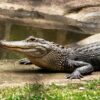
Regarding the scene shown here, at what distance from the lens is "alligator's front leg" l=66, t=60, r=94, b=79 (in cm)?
877

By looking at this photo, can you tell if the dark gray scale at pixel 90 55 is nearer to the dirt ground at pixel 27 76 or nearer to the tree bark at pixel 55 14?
the dirt ground at pixel 27 76

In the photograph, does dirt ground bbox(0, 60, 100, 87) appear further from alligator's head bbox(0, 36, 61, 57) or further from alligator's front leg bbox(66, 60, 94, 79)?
alligator's head bbox(0, 36, 61, 57)

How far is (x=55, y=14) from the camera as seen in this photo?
66.9 feet

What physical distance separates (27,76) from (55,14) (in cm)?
1177

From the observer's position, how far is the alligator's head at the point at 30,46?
9.18 metres

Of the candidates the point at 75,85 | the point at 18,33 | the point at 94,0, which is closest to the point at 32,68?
the point at 75,85

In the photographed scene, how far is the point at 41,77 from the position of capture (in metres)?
8.74

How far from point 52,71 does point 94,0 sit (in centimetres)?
1175

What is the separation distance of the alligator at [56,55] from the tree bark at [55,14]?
8.55 m

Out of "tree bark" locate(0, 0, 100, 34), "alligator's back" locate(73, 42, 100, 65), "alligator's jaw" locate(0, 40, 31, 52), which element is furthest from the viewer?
"tree bark" locate(0, 0, 100, 34)

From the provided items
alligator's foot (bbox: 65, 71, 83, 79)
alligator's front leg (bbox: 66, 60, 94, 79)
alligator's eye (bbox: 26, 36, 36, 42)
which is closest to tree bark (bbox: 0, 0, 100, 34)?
alligator's front leg (bbox: 66, 60, 94, 79)

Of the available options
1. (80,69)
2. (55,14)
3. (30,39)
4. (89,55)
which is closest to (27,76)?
(30,39)

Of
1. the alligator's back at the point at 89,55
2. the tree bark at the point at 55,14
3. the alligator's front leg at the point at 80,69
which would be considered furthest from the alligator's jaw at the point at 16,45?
the tree bark at the point at 55,14

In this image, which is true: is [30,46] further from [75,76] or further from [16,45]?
[75,76]
